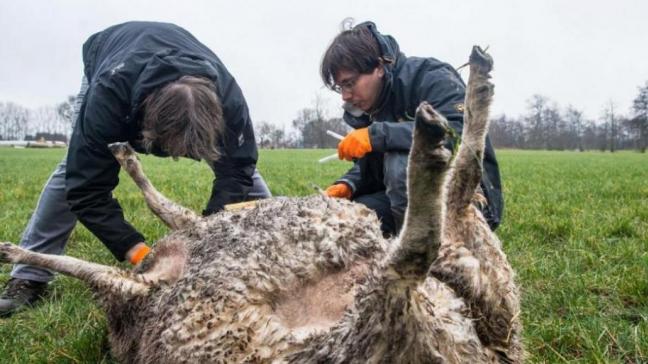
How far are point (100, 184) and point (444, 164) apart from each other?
9.07ft

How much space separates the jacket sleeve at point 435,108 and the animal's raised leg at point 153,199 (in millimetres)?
1235

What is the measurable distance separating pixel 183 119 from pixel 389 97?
5.00ft

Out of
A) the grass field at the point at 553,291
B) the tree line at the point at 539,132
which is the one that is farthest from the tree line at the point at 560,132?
the grass field at the point at 553,291

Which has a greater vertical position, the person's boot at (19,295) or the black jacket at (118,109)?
the black jacket at (118,109)

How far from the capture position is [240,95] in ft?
13.3

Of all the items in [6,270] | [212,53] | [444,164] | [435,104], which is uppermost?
[212,53]

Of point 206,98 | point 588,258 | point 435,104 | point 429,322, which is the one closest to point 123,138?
point 206,98

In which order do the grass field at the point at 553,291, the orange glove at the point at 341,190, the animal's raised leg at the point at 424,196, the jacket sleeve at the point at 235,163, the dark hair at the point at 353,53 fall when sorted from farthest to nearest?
the orange glove at the point at 341,190
the jacket sleeve at the point at 235,163
the dark hair at the point at 353,53
the grass field at the point at 553,291
the animal's raised leg at the point at 424,196

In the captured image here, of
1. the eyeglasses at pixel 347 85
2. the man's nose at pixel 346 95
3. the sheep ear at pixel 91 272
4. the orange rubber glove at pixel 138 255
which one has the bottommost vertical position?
the orange rubber glove at pixel 138 255

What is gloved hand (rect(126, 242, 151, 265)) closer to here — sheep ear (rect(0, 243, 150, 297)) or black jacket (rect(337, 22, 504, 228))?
sheep ear (rect(0, 243, 150, 297))

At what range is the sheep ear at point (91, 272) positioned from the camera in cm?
268

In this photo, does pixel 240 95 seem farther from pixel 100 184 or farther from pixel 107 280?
pixel 107 280

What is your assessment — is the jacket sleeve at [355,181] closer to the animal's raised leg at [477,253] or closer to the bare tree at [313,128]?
the animal's raised leg at [477,253]

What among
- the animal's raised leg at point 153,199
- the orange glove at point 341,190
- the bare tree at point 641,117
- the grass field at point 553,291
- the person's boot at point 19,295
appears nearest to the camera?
the grass field at point 553,291
